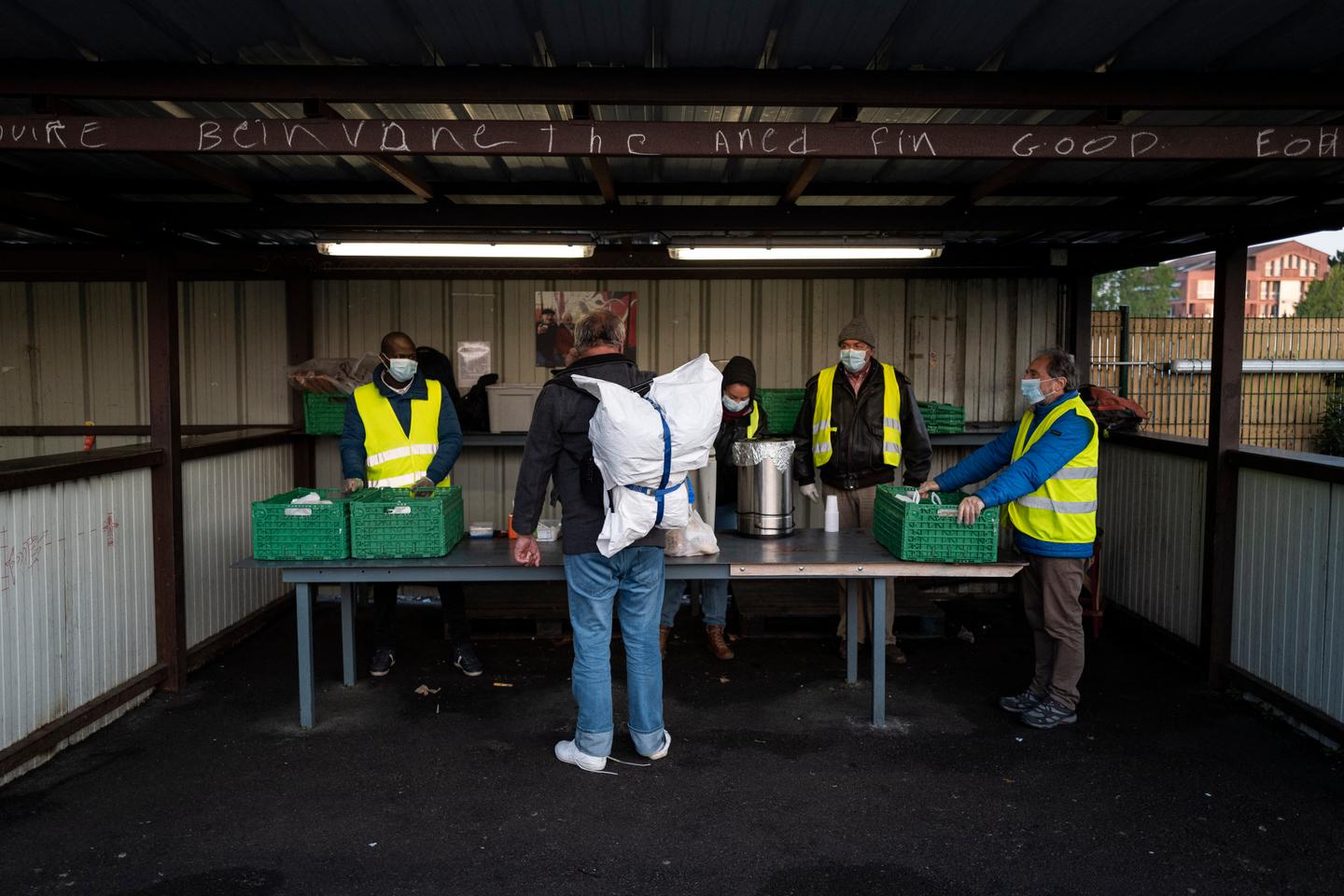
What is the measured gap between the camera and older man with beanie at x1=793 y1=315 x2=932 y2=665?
5.93 metres

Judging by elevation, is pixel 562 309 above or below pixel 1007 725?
above

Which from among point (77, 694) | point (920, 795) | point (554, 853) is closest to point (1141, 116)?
point (920, 795)

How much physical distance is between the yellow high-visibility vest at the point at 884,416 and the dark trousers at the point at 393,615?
255 centimetres

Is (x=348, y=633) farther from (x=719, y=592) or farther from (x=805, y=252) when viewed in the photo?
(x=805, y=252)

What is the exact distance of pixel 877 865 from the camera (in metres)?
3.54

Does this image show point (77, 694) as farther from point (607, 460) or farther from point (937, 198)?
point (937, 198)

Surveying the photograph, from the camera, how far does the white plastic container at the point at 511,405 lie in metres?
7.28

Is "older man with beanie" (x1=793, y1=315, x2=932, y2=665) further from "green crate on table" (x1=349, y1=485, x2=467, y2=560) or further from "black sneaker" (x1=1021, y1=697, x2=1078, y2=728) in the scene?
"green crate on table" (x1=349, y1=485, x2=467, y2=560)

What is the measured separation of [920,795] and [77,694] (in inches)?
167

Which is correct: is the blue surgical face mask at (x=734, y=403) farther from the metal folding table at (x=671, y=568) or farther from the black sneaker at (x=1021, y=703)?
the black sneaker at (x=1021, y=703)

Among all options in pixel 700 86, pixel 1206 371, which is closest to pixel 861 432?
pixel 700 86

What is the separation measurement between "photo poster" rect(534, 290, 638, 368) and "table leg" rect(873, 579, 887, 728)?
3.62 meters

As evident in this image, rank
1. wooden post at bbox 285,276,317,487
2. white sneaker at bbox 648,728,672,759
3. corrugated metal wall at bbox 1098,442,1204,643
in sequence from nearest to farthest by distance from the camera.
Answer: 1. white sneaker at bbox 648,728,672,759
2. corrugated metal wall at bbox 1098,442,1204,643
3. wooden post at bbox 285,276,317,487

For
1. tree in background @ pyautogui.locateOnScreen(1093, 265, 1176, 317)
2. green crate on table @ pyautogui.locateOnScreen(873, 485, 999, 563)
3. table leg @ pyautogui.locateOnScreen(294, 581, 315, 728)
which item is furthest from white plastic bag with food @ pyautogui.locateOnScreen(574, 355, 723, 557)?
tree in background @ pyautogui.locateOnScreen(1093, 265, 1176, 317)
